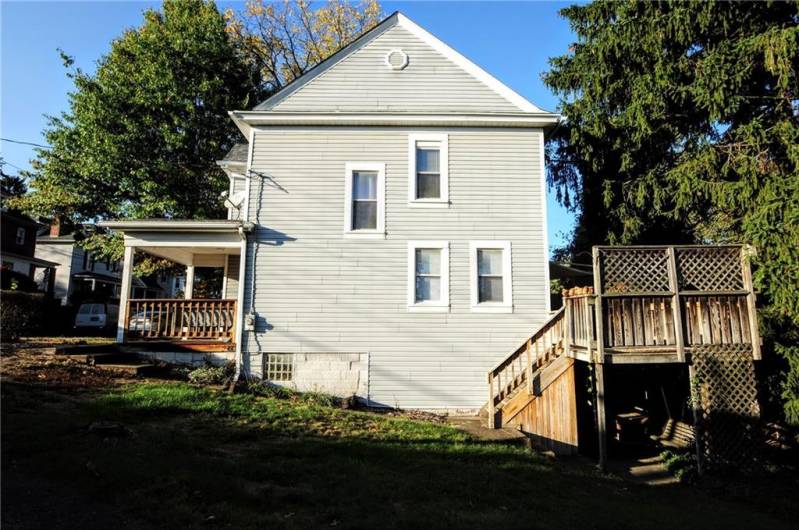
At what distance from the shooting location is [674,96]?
11102 millimetres

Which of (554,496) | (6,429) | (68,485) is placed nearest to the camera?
(68,485)

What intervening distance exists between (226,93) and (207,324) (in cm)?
1342

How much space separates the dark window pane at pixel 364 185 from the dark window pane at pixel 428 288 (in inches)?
97.7

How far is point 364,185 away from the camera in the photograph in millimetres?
11273

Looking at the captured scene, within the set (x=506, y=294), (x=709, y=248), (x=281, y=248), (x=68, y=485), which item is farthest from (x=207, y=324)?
(x=709, y=248)

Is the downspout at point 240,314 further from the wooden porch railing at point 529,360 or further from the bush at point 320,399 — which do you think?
the wooden porch railing at point 529,360

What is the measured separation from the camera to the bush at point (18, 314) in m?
13.3

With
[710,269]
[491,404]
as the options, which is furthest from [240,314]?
[710,269]

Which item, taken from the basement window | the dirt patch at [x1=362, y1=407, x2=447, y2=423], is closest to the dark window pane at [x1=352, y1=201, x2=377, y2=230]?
the basement window

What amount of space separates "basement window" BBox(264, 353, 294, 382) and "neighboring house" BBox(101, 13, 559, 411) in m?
0.03

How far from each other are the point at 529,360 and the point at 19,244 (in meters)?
32.0

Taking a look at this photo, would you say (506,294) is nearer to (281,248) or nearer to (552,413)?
(552,413)

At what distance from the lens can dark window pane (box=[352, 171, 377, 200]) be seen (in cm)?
1123

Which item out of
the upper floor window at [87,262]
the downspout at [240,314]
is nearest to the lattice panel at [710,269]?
the downspout at [240,314]
